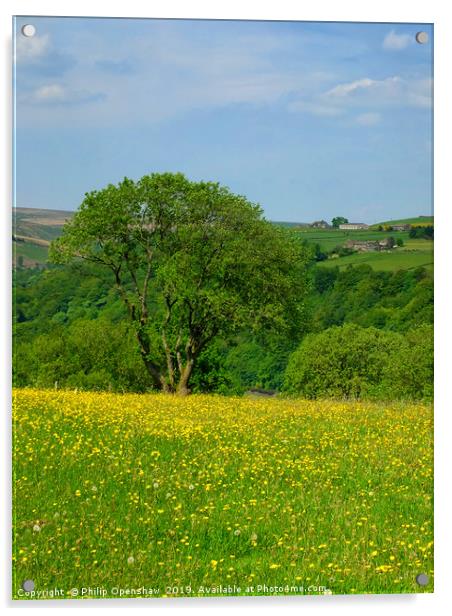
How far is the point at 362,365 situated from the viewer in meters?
9.66

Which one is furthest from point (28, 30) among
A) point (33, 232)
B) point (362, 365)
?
point (362, 365)

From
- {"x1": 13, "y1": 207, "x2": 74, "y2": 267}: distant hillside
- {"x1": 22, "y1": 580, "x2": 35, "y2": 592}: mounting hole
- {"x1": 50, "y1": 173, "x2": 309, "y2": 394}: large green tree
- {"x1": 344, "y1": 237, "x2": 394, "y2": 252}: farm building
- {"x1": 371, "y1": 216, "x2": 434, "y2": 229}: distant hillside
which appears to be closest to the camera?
{"x1": 22, "y1": 580, "x2": 35, "y2": 592}: mounting hole

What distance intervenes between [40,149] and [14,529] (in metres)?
3.44

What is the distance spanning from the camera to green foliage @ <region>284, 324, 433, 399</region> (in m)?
9.03

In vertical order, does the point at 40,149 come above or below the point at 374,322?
above

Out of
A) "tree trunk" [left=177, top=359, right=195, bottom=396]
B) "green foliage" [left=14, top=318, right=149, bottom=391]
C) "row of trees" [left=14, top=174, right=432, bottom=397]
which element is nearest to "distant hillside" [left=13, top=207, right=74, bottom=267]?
"row of trees" [left=14, top=174, right=432, bottom=397]

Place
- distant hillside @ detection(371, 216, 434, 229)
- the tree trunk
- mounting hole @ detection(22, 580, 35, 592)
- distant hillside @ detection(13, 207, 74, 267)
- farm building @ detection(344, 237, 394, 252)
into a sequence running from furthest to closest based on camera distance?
the tree trunk, farm building @ detection(344, 237, 394, 252), distant hillside @ detection(371, 216, 434, 229), distant hillside @ detection(13, 207, 74, 267), mounting hole @ detection(22, 580, 35, 592)

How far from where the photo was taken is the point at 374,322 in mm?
9211

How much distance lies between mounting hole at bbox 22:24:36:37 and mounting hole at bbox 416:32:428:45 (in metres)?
3.65

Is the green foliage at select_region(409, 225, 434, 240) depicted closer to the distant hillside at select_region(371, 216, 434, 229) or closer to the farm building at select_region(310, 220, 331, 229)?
the distant hillside at select_region(371, 216, 434, 229)

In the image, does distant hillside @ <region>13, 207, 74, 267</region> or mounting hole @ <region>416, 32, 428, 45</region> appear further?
mounting hole @ <region>416, 32, 428, 45</region>
